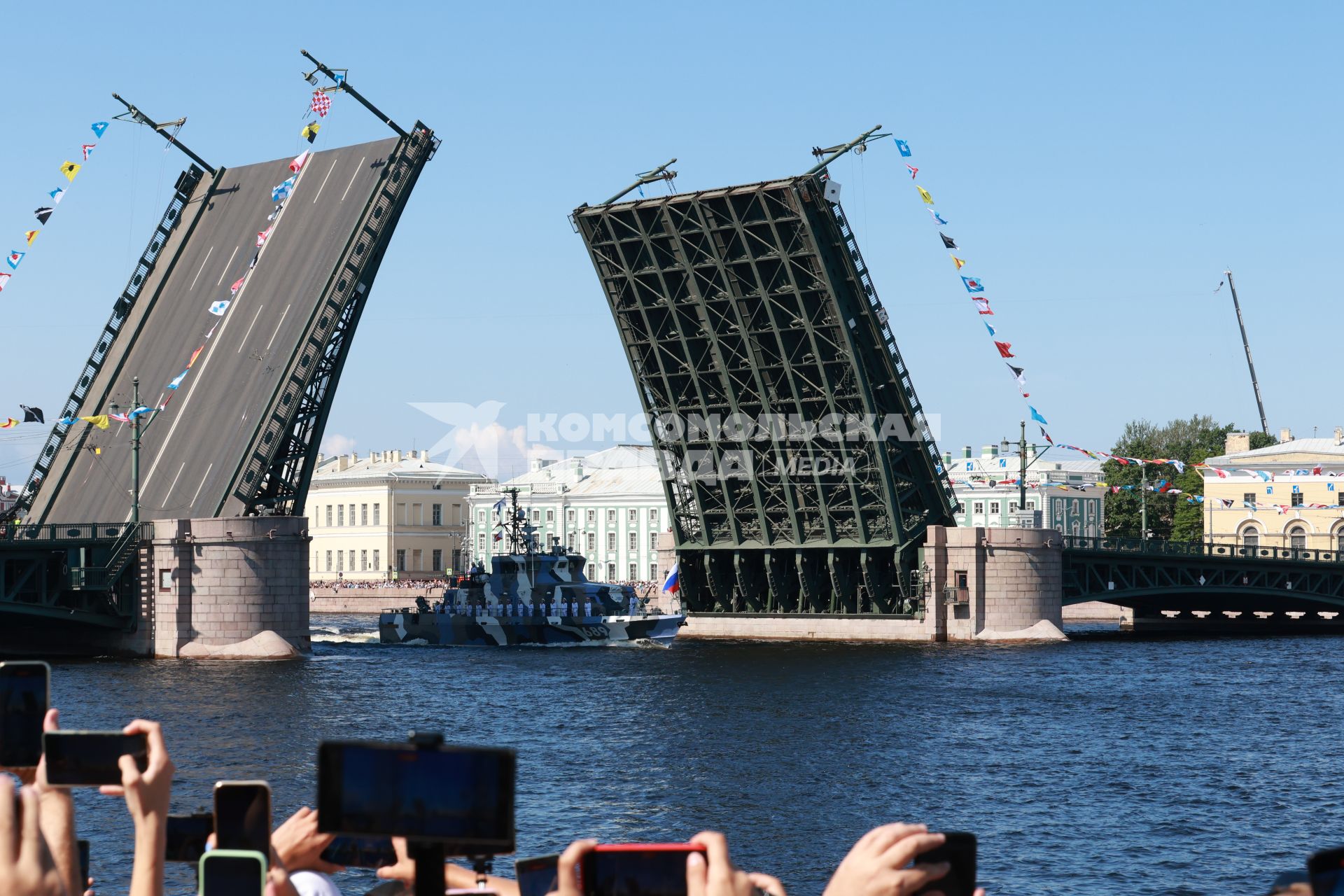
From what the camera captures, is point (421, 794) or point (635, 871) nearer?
point (421, 794)

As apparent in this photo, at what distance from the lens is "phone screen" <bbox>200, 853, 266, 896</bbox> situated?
12.6ft

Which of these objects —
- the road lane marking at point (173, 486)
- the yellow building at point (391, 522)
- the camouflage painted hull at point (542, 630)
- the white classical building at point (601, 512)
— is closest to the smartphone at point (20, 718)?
the road lane marking at point (173, 486)

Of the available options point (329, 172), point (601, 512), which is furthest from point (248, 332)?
point (601, 512)

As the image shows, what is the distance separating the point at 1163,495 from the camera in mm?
82938

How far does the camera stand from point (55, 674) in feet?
116

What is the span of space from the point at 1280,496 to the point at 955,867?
220ft

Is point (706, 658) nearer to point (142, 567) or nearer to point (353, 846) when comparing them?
point (142, 567)

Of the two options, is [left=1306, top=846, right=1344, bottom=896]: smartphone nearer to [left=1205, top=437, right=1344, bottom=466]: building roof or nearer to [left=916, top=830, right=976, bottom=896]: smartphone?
[left=916, top=830, right=976, bottom=896]: smartphone

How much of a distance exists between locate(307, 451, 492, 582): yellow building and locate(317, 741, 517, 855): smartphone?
86190 millimetres

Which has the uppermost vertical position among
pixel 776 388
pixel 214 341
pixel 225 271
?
pixel 225 271

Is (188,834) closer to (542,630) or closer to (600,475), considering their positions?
(542,630)

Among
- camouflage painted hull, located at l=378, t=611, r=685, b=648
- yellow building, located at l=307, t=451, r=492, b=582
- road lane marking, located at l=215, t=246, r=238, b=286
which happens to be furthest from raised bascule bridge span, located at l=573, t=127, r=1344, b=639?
yellow building, located at l=307, t=451, r=492, b=582

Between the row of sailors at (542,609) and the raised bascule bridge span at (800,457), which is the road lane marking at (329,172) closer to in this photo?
the raised bascule bridge span at (800,457)

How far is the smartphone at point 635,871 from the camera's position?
340 cm
